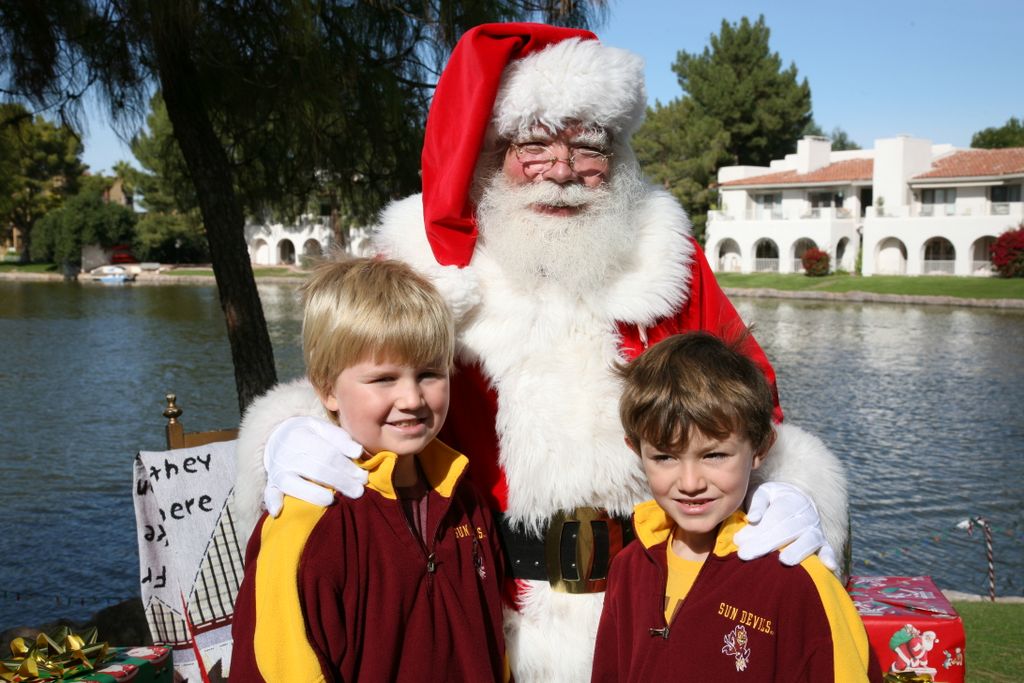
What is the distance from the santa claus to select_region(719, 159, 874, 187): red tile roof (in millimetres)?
36141

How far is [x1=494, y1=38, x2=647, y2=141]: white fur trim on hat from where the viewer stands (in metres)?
2.18

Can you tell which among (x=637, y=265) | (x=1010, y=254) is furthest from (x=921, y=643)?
(x=1010, y=254)

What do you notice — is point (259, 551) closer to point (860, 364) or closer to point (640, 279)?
point (640, 279)

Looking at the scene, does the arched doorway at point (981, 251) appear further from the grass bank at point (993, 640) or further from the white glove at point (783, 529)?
the white glove at point (783, 529)

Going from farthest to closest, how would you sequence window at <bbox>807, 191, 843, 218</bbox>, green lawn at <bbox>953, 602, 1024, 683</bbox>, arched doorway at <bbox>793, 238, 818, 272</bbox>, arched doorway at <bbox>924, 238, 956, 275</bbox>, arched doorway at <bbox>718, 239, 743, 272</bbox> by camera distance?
arched doorway at <bbox>718, 239, 743, 272</bbox> < window at <bbox>807, 191, 843, 218</bbox> < arched doorway at <bbox>793, 238, 818, 272</bbox> < arched doorway at <bbox>924, 238, 956, 275</bbox> < green lawn at <bbox>953, 602, 1024, 683</bbox>

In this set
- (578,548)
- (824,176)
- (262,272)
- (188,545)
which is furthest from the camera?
(262,272)

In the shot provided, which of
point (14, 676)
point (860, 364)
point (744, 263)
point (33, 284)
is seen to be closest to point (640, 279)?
point (14, 676)

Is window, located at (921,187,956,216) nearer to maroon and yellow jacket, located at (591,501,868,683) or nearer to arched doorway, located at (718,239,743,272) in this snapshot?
arched doorway, located at (718,239,743,272)

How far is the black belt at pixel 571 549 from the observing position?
6.70 feet

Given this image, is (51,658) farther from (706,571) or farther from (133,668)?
(706,571)

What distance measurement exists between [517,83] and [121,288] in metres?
36.8

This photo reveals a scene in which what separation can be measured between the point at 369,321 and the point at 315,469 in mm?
280

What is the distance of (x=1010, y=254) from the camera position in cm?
2852

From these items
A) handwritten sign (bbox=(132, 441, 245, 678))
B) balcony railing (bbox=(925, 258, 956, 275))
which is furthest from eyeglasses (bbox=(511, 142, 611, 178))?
balcony railing (bbox=(925, 258, 956, 275))
